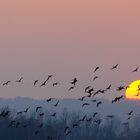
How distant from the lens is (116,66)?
32031 mm

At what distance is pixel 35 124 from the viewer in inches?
3846

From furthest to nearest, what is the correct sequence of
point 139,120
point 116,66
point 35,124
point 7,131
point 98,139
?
point 139,120 < point 98,139 < point 35,124 < point 7,131 < point 116,66

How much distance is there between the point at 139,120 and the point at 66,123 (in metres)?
54.5

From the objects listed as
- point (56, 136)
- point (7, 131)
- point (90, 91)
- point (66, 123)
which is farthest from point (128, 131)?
point (90, 91)

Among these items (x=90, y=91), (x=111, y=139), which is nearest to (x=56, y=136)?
(x=111, y=139)

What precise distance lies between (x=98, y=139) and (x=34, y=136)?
21098 millimetres

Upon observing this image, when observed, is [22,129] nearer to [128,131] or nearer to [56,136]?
[56,136]

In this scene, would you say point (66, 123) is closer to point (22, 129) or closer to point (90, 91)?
point (22, 129)

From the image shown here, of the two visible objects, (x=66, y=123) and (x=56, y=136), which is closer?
(x=56, y=136)

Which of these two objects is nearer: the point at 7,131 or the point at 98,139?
the point at 7,131

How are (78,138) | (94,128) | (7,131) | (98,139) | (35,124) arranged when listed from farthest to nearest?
(94,128) < (78,138) < (98,139) < (35,124) < (7,131)

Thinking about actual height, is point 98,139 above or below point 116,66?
above

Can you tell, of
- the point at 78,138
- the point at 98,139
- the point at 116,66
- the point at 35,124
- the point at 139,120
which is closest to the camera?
the point at 116,66

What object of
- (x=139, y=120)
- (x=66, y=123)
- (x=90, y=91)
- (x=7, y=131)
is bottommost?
(x=90, y=91)
